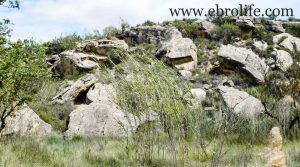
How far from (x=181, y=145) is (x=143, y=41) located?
3406 centimetres

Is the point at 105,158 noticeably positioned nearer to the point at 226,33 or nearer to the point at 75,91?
the point at 75,91

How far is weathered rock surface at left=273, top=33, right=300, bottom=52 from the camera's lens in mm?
36500

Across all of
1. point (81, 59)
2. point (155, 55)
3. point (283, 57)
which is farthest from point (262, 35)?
point (81, 59)

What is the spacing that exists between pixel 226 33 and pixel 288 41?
576 cm

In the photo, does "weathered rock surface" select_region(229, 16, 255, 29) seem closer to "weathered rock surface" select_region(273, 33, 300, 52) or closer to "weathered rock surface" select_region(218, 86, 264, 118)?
"weathered rock surface" select_region(273, 33, 300, 52)

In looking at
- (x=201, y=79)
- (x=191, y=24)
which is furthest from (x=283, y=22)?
(x=201, y=79)

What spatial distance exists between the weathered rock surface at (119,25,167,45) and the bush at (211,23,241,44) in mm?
4879

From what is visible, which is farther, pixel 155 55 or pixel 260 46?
pixel 260 46

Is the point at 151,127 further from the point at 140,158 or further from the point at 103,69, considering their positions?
the point at 103,69

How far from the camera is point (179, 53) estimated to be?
32.3 meters

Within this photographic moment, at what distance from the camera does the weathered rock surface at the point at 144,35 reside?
133ft

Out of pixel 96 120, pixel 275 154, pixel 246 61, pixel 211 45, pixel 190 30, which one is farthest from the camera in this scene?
pixel 190 30

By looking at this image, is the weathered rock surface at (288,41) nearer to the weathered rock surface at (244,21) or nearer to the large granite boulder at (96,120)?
the weathered rock surface at (244,21)

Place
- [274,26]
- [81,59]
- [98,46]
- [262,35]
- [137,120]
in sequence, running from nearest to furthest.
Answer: [137,120]
[81,59]
[98,46]
[262,35]
[274,26]
